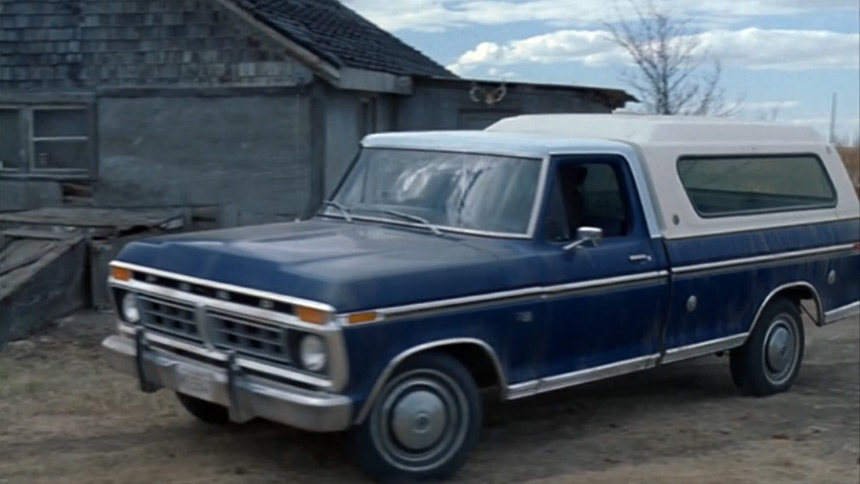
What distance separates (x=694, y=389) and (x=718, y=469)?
222cm

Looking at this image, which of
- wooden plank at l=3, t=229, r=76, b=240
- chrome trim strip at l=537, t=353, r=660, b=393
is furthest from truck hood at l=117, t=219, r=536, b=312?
wooden plank at l=3, t=229, r=76, b=240

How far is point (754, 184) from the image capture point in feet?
29.1

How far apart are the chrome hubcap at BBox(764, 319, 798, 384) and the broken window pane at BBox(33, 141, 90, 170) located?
8.68 m

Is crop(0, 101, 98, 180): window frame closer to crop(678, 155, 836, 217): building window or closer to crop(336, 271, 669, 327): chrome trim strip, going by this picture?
crop(678, 155, 836, 217): building window

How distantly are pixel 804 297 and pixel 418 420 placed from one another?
4110 millimetres

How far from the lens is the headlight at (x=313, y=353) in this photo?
18.5 ft

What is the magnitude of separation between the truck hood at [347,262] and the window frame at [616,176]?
1.75ft

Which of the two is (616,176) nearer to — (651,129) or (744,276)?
(651,129)

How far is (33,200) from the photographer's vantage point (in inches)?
559

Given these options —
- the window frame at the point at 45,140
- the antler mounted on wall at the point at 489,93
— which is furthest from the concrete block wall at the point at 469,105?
the window frame at the point at 45,140

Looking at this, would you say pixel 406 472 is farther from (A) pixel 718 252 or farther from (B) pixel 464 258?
(A) pixel 718 252

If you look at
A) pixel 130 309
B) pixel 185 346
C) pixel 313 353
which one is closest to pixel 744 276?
pixel 313 353

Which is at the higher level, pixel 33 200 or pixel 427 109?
pixel 427 109

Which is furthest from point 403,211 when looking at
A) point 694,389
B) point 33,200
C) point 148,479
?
point 33,200
